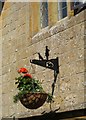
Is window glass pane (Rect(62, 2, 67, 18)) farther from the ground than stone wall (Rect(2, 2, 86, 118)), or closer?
farther from the ground

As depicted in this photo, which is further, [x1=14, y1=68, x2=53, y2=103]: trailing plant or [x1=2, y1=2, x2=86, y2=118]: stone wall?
[x1=2, y1=2, x2=86, y2=118]: stone wall

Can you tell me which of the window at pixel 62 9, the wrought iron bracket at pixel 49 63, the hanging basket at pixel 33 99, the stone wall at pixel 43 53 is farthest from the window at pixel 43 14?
the hanging basket at pixel 33 99

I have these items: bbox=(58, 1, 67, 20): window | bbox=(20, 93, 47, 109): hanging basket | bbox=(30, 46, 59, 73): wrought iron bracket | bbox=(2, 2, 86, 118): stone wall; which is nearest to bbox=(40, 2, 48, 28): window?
bbox=(2, 2, 86, 118): stone wall

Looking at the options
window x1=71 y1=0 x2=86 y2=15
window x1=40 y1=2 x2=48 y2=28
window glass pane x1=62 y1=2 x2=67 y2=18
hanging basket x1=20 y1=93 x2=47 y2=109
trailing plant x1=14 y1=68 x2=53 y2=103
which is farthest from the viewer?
window x1=40 y1=2 x2=48 y2=28

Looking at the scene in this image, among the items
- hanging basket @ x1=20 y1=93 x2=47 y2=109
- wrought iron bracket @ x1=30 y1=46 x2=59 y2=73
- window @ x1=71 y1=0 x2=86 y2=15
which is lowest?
hanging basket @ x1=20 y1=93 x2=47 y2=109

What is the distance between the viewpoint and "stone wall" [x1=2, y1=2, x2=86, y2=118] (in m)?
5.82

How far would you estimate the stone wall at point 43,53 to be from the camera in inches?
229

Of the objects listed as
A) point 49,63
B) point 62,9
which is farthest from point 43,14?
point 49,63

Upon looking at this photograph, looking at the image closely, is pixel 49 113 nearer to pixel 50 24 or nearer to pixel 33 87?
pixel 33 87

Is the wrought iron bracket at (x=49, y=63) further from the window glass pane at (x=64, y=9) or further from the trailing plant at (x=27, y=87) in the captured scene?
the window glass pane at (x=64, y=9)

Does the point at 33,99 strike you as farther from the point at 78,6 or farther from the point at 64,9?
the point at 64,9

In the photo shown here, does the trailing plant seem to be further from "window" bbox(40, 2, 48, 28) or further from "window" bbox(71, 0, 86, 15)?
"window" bbox(40, 2, 48, 28)

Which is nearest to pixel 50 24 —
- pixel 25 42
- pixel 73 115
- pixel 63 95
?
pixel 25 42

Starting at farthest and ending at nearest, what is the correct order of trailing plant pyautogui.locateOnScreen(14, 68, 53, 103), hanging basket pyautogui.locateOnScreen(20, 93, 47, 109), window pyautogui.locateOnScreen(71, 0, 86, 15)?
1. window pyautogui.locateOnScreen(71, 0, 86, 15)
2. trailing plant pyautogui.locateOnScreen(14, 68, 53, 103)
3. hanging basket pyautogui.locateOnScreen(20, 93, 47, 109)
